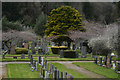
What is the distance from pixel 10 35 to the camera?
105 ft

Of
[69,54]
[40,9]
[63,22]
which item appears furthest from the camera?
[40,9]

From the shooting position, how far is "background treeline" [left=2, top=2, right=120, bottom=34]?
5262 cm

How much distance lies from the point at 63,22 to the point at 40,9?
22.8 m

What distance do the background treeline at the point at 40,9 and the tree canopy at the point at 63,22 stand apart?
36.1ft

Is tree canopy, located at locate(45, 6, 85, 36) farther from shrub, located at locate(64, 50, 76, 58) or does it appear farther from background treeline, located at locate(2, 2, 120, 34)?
background treeline, located at locate(2, 2, 120, 34)

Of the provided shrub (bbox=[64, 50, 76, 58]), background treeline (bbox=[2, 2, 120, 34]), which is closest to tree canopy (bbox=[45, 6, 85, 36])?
shrub (bbox=[64, 50, 76, 58])

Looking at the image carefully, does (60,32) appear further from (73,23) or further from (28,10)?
(28,10)

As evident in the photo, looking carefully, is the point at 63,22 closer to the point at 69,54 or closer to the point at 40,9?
the point at 69,54

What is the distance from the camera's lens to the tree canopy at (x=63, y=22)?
1476 inches

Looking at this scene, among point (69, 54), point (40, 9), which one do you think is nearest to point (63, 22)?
point (69, 54)

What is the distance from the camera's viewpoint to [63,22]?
126ft

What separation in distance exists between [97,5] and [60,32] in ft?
82.9

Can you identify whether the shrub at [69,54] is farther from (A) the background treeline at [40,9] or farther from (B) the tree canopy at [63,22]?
(A) the background treeline at [40,9]

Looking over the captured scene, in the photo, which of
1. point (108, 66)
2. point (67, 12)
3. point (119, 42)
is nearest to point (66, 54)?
point (108, 66)
